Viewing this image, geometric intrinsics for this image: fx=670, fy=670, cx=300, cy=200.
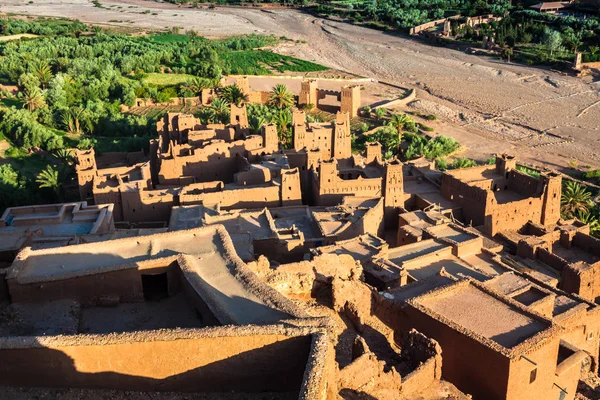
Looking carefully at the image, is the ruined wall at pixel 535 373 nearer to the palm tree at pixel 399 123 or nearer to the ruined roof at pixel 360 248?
the ruined roof at pixel 360 248

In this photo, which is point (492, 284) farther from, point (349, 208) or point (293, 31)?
point (293, 31)

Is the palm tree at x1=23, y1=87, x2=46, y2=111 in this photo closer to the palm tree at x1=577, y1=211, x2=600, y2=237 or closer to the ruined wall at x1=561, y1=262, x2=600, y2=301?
the palm tree at x1=577, y1=211, x2=600, y2=237

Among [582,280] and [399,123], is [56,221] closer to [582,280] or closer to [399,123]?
[582,280]

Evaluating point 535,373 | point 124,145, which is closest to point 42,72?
point 124,145

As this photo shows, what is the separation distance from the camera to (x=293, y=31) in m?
92.3

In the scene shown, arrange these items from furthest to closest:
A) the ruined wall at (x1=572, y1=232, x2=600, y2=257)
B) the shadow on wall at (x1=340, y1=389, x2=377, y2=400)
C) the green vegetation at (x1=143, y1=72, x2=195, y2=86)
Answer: the green vegetation at (x1=143, y1=72, x2=195, y2=86), the ruined wall at (x1=572, y1=232, x2=600, y2=257), the shadow on wall at (x1=340, y1=389, x2=377, y2=400)

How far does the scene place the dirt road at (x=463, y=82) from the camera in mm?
46312

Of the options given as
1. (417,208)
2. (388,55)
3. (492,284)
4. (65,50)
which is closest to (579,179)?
(417,208)

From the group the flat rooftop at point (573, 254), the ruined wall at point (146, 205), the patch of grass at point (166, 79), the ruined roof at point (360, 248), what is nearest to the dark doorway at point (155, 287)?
the ruined roof at point (360, 248)

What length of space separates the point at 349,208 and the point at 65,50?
51.7m

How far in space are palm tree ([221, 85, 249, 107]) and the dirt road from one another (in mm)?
14652

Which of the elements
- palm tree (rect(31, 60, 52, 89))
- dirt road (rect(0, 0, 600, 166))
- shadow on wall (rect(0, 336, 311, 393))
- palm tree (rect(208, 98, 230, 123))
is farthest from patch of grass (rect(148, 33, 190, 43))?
shadow on wall (rect(0, 336, 311, 393))

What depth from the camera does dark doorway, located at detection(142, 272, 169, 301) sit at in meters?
14.6

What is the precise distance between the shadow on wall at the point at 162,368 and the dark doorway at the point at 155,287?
3.48m
